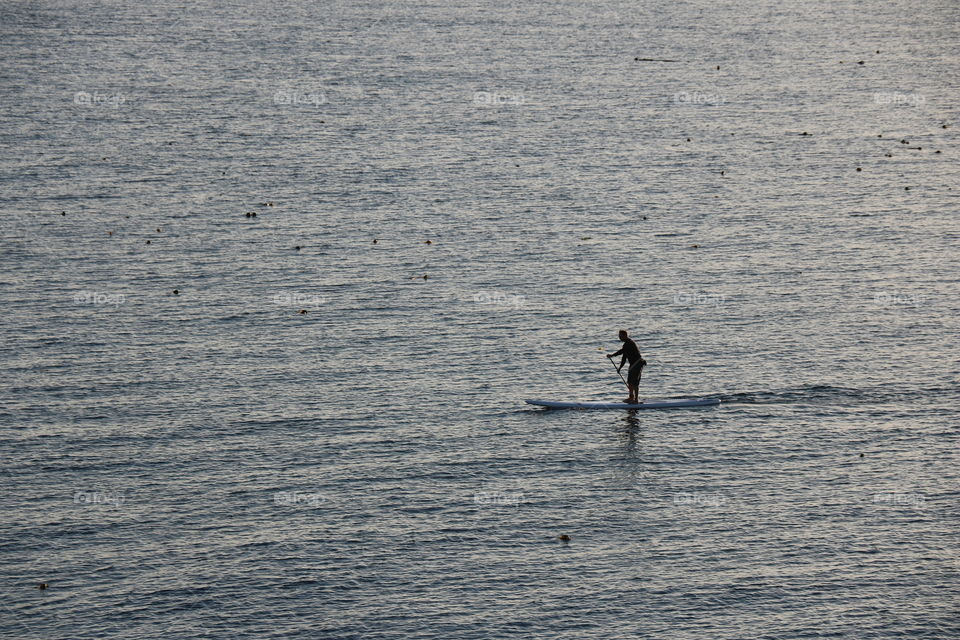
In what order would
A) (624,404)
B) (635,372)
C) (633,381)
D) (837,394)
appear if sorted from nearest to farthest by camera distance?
1. (635,372)
2. (633,381)
3. (624,404)
4. (837,394)

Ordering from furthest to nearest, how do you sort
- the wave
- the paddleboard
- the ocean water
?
the wave
the paddleboard
the ocean water

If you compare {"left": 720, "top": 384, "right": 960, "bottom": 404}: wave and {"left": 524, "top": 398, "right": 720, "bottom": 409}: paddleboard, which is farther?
{"left": 720, "top": 384, "right": 960, "bottom": 404}: wave

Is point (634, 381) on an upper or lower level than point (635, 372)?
lower

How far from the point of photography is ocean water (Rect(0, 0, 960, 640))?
115 feet

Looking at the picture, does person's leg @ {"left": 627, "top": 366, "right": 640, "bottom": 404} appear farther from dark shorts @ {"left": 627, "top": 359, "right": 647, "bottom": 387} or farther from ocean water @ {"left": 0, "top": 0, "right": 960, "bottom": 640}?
ocean water @ {"left": 0, "top": 0, "right": 960, "bottom": 640}

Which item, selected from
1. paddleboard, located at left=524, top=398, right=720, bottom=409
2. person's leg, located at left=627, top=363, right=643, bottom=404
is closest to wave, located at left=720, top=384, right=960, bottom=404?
paddleboard, located at left=524, top=398, right=720, bottom=409

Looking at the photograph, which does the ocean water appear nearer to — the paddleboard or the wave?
the wave

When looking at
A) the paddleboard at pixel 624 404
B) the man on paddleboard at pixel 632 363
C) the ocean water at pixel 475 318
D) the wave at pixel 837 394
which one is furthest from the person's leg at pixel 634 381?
the wave at pixel 837 394

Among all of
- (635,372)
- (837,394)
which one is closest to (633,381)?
(635,372)

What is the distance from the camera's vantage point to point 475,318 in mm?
52875

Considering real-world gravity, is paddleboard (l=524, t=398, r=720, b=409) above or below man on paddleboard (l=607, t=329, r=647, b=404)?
below

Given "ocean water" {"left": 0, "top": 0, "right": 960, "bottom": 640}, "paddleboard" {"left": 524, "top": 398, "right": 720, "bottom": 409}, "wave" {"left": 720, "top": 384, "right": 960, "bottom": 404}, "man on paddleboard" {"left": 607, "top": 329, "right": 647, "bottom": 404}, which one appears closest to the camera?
"ocean water" {"left": 0, "top": 0, "right": 960, "bottom": 640}

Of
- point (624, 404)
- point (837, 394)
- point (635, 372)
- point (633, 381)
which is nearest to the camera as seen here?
point (635, 372)

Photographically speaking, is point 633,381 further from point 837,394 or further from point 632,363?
point 837,394
